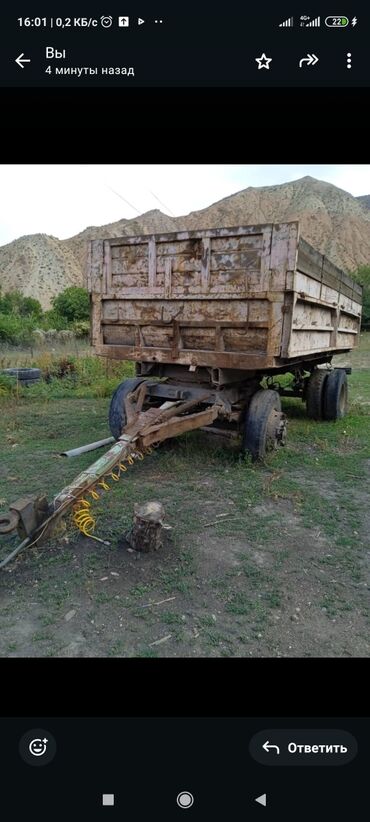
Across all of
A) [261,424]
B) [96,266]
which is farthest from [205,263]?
[261,424]

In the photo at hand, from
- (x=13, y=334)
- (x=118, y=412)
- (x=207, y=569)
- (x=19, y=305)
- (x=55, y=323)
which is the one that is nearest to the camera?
(x=207, y=569)

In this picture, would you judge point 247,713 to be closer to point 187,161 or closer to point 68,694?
point 68,694

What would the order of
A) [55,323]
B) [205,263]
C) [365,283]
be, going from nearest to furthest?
[205,263], [55,323], [365,283]

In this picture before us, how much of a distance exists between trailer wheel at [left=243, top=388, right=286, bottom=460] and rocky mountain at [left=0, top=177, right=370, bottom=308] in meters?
48.5

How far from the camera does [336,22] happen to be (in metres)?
1.07

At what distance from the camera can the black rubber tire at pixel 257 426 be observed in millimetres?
4797

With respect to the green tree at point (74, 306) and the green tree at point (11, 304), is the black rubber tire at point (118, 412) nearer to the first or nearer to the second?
the green tree at point (74, 306)

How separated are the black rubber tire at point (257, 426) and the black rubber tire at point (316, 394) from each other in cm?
240

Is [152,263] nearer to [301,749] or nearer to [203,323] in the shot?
[203,323]

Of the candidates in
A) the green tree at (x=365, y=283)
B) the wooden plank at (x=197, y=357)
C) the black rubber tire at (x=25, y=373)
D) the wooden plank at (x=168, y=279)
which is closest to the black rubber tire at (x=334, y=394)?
the wooden plank at (x=197, y=357)

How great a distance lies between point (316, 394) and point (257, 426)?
2716mm

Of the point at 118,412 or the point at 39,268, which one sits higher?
the point at 39,268

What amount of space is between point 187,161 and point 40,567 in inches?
100

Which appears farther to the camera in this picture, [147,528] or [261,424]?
[261,424]
